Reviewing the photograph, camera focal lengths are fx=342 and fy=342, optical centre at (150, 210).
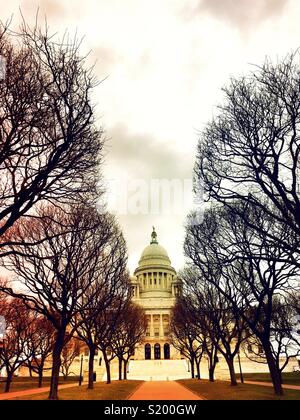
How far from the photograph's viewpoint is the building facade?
389 feet

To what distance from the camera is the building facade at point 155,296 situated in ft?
389

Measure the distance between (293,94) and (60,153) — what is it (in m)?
9.83

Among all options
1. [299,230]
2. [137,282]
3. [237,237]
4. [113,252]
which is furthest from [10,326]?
[137,282]

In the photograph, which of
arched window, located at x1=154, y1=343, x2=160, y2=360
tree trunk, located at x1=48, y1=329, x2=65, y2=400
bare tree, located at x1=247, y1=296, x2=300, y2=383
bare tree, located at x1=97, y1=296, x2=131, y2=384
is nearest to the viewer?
tree trunk, located at x1=48, y1=329, x2=65, y2=400

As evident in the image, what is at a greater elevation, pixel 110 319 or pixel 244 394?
pixel 110 319

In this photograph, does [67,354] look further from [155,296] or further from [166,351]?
[155,296]

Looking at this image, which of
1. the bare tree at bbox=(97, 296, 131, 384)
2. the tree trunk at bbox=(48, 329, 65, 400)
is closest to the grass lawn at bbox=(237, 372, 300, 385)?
the bare tree at bbox=(97, 296, 131, 384)

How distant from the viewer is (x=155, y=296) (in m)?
134

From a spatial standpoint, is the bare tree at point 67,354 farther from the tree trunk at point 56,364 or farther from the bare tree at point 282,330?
the tree trunk at point 56,364

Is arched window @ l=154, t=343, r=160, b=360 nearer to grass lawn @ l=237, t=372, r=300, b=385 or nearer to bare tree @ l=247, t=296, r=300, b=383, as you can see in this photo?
grass lawn @ l=237, t=372, r=300, b=385

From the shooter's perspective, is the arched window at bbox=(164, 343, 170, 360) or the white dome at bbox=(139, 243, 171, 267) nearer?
the arched window at bbox=(164, 343, 170, 360)

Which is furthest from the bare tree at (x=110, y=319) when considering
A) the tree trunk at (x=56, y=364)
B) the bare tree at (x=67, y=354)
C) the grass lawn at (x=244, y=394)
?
the bare tree at (x=67, y=354)

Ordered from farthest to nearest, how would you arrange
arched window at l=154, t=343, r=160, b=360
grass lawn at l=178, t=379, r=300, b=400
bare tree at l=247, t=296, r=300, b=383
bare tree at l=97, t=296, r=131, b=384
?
arched window at l=154, t=343, r=160, b=360 → bare tree at l=97, t=296, r=131, b=384 → bare tree at l=247, t=296, r=300, b=383 → grass lawn at l=178, t=379, r=300, b=400

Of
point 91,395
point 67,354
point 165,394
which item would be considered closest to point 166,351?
point 67,354
